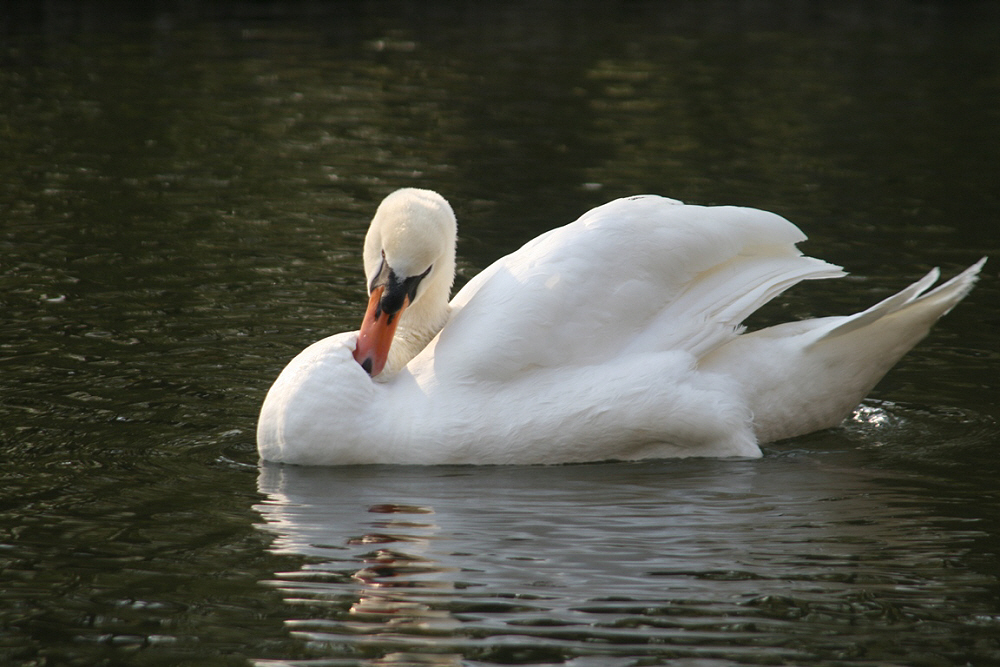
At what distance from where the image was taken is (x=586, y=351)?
6949mm

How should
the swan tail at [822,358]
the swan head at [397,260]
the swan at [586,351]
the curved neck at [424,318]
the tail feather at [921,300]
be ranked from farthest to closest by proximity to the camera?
the curved neck at [424,318]
the swan tail at [822,358]
the tail feather at [921,300]
the swan head at [397,260]
the swan at [586,351]

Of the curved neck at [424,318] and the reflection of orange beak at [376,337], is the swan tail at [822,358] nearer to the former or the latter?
the curved neck at [424,318]

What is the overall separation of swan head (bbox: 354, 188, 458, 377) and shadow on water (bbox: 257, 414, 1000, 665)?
652mm

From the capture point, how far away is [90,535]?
5.84 m

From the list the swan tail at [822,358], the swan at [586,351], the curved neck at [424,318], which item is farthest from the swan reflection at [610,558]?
the curved neck at [424,318]

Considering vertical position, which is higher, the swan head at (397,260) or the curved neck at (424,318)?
the swan head at (397,260)

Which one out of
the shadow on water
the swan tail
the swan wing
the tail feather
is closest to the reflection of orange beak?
the swan wing

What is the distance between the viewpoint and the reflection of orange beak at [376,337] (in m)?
6.96

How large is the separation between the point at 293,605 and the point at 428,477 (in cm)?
165

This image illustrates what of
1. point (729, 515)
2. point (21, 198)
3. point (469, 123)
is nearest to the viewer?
point (729, 515)

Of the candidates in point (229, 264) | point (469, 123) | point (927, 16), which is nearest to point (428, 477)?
point (229, 264)

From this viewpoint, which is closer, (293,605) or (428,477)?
(293,605)

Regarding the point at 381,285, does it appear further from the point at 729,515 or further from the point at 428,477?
the point at 729,515

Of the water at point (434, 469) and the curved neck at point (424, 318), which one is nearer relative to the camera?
the water at point (434, 469)
